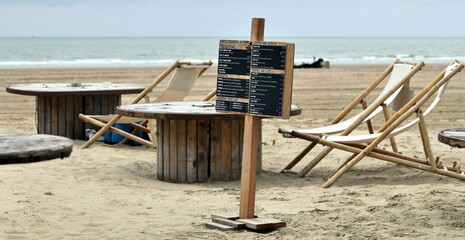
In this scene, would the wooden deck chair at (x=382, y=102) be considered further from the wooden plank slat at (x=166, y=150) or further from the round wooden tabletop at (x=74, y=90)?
the round wooden tabletop at (x=74, y=90)

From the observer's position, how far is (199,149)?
24.8 feet

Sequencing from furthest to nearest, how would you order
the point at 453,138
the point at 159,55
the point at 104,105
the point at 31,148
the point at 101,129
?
1. the point at 159,55
2. the point at 104,105
3. the point at 101,129
4. the point at 453,138
5. the point at 31,148

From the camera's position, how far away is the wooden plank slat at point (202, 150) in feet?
24.7

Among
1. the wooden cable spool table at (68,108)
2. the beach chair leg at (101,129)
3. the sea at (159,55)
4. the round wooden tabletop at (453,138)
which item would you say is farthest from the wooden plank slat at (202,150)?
the sea at (159,55)

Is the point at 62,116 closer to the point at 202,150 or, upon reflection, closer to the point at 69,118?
the point at 69,118

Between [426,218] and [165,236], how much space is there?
6.01 feet

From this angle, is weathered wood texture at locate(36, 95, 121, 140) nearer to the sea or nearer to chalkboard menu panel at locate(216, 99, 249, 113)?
chalkboard menu panel at locate(216, 99, 249, 113)

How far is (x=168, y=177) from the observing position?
768 cm

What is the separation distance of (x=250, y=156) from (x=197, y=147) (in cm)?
191

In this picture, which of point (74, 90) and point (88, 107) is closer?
point (74, 90)

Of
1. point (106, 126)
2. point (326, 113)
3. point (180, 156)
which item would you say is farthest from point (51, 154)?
point (326, 113)

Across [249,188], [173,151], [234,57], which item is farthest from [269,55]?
[173,151]

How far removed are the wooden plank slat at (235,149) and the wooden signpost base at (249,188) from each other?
184 centimetres

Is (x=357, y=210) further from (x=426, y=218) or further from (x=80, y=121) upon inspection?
(x=80, y=121)
